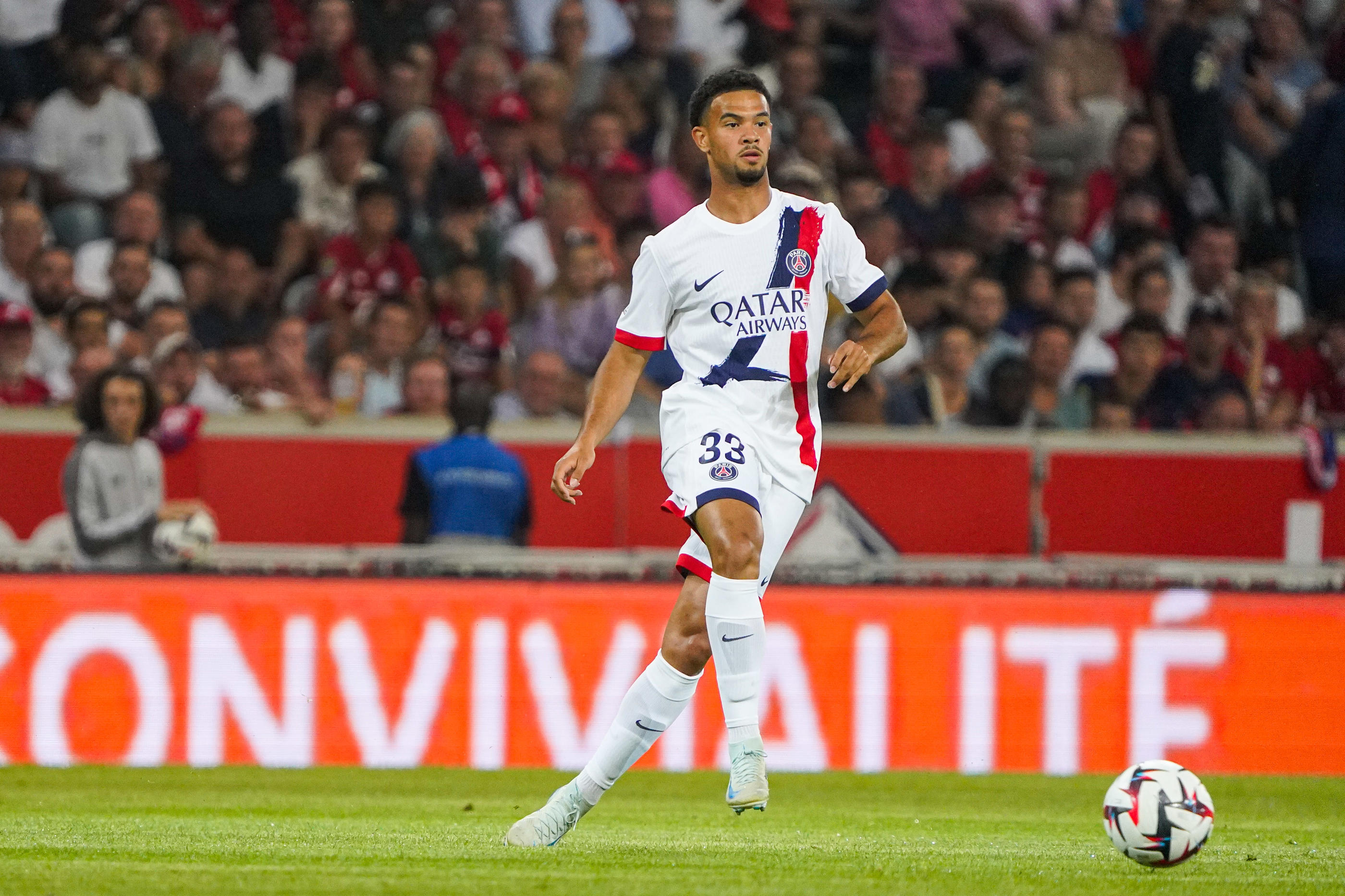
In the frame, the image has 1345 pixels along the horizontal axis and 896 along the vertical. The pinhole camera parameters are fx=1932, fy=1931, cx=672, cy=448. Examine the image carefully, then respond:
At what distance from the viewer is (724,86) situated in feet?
18.8

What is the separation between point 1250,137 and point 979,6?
223cm

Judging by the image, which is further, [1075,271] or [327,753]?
[1075,271]

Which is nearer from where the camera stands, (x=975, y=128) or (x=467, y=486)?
(x=467, y=486)

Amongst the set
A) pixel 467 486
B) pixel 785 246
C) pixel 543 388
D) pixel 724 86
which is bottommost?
pixel 467 486

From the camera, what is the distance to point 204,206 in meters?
12.8

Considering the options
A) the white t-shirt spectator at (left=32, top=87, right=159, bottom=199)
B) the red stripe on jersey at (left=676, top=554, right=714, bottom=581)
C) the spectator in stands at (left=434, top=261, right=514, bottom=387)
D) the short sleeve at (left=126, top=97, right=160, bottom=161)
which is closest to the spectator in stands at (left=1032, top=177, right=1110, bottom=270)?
the spectator in stands at (left=434, top=261, right=514, bottom=387)

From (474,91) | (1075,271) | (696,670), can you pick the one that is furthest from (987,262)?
(696,670)

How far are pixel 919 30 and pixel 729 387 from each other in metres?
9.49

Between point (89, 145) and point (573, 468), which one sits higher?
point (89, 145)

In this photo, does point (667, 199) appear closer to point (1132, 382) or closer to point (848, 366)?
point (1132, 382)

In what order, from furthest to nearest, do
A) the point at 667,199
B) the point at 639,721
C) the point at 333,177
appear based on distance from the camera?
the point at 667,199 → the point at 333,177 → the point at 639,721

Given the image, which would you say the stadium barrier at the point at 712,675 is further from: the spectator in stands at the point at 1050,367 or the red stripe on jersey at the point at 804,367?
the red stripe on jersey at the point at 804,367

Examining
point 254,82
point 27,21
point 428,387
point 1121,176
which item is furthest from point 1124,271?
point 27,21

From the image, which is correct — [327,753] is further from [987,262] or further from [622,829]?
[987,262]
